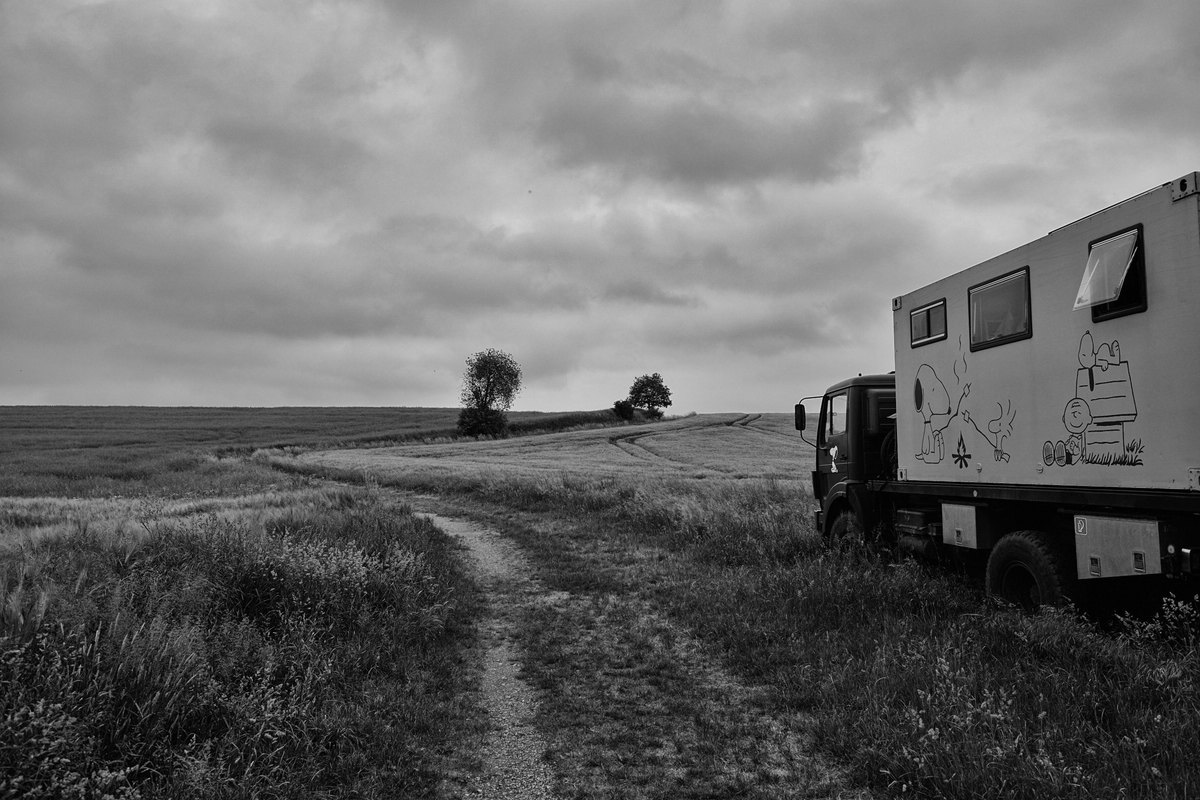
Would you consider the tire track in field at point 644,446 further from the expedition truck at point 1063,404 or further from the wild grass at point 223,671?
the wild grass at point 223,671

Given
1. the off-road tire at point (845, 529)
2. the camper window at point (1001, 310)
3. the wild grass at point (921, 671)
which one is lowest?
the wild grass at point (921, 671)

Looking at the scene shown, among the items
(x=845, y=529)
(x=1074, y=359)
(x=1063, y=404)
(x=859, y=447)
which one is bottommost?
(x=845, y=529)

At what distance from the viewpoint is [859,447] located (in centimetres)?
1224

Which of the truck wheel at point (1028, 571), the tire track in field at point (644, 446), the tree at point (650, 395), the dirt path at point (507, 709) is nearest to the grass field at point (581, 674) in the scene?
the dirt path at point (507, 709)

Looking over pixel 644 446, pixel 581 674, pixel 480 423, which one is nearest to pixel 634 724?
pixel 581 674

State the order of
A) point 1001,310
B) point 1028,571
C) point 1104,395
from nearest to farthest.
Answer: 1. point 1104,395
2. point 1028,571
3. point 1001,310

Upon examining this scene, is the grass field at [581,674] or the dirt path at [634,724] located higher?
the grass field at [581,674]

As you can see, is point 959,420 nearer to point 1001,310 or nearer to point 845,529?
point 1001,310

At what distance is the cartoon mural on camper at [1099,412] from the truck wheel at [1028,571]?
38.0 inches

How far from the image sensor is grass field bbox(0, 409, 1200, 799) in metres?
4.45

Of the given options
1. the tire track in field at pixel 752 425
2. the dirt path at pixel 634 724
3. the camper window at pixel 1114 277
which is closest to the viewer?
the dirt path at pixel 634 724

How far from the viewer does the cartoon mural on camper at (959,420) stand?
8.59m

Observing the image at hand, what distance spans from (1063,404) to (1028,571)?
1.98m

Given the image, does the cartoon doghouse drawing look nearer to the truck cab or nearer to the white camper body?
the white camper body
